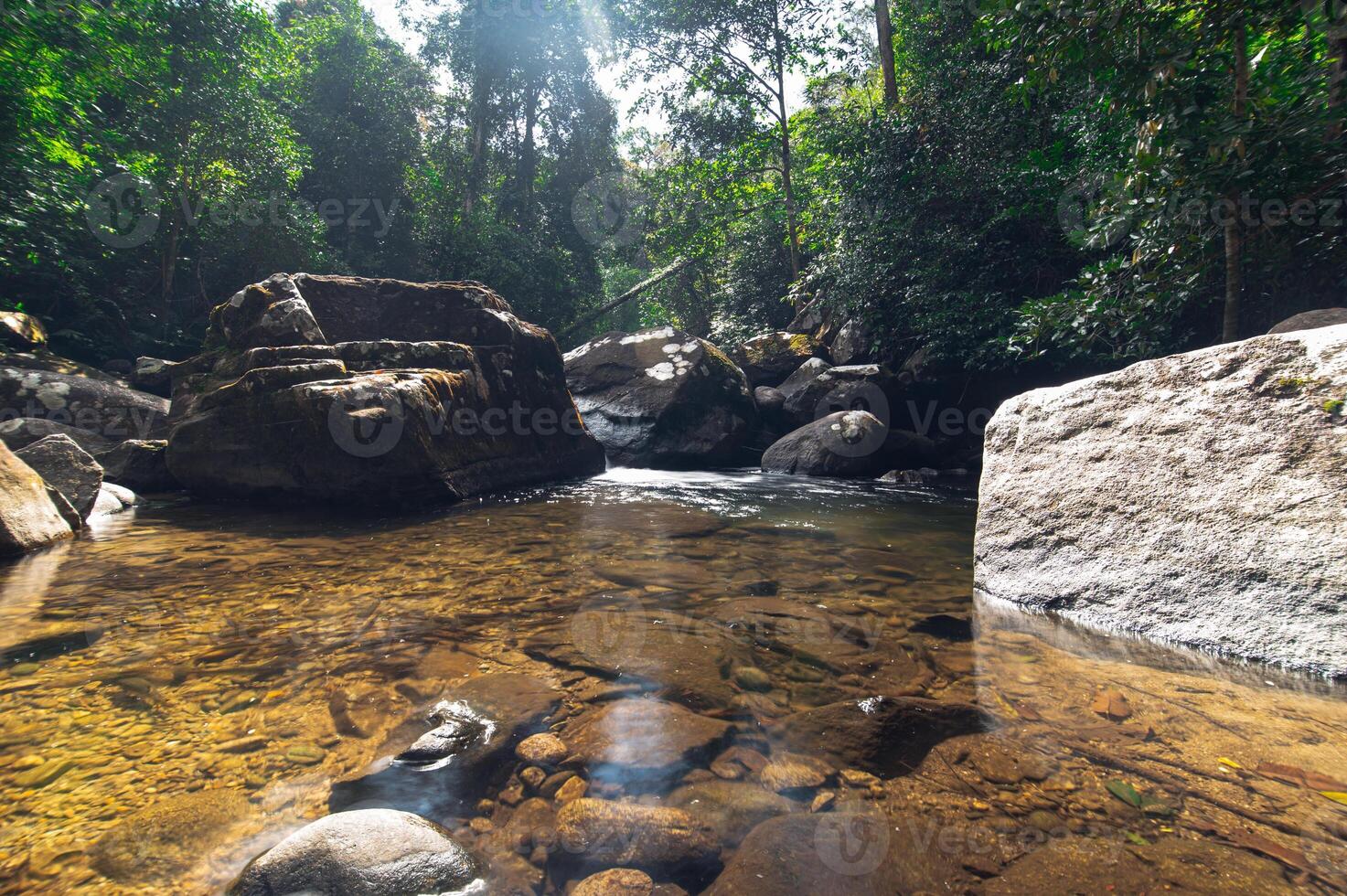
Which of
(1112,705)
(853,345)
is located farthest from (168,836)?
(853,345)

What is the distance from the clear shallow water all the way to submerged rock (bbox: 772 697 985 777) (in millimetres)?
39

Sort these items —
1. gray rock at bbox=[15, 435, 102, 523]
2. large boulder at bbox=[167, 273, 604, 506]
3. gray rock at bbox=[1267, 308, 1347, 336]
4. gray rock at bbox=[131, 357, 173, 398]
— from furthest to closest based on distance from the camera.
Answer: gray rock at bbox=[131, 357, 173, 398] < large boulder at bbox=[167, 273, 604, 506] < gray rock at bbox=[15, 435, 102, 523] < gray rock at bbox=[1267, 308, 1347, 336]

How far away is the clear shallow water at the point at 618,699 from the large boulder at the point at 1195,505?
0.79 ft

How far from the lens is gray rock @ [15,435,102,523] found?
16.4ft

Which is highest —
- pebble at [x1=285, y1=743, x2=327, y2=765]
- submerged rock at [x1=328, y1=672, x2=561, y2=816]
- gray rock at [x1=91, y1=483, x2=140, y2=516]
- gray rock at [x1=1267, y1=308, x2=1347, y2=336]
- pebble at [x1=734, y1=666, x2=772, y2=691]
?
gray rock at [x1=1267, y1=308, x2=1347, y2=336]

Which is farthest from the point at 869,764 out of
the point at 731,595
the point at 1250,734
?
the point at 731,595

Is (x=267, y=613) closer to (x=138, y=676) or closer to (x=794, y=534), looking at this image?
(x=138, y=676)

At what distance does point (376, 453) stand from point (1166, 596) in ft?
18.9

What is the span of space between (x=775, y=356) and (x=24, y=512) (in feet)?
40.2

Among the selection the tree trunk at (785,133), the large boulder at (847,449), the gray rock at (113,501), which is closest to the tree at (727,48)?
the tree trunk at (785,133)

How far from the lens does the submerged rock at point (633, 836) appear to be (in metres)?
1.45

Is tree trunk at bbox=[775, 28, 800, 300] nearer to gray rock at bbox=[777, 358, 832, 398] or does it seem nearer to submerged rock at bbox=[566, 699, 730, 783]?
gray rock at bbox=[777, 358, 832, 398]

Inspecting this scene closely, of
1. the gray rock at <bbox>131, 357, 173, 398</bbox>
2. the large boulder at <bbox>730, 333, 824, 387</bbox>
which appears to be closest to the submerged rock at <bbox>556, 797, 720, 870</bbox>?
the gray rock at <bbox>131, 357, 173, 398</bbox>

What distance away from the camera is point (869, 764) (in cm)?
181
